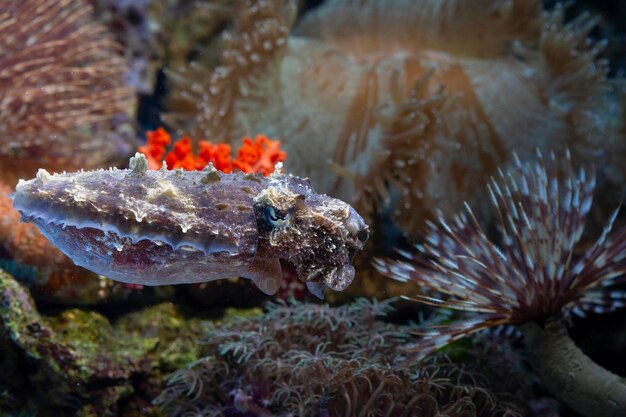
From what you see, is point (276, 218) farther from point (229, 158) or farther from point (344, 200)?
point (344, 200)

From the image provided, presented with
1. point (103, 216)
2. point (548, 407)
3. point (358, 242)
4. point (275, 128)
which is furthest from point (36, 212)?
point (548, 407)

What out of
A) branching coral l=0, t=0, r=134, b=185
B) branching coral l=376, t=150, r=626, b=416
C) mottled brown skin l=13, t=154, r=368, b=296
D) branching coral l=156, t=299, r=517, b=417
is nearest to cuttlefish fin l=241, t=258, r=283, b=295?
mottled brown skin l=13, t=154, r=368, b=296

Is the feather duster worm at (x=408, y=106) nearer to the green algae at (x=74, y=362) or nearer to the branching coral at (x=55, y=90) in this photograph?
the branching coral at (x=55, y=90)

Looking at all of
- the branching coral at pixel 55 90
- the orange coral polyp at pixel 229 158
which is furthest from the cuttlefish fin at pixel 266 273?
the branching coral at pixel 55 90

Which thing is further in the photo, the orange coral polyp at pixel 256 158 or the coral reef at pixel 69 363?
the orange coral polyp at pixel 256 158

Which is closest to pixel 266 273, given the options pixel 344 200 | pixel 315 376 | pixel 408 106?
pixel 315 376

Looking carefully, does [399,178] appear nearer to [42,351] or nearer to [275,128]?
[275,128]
